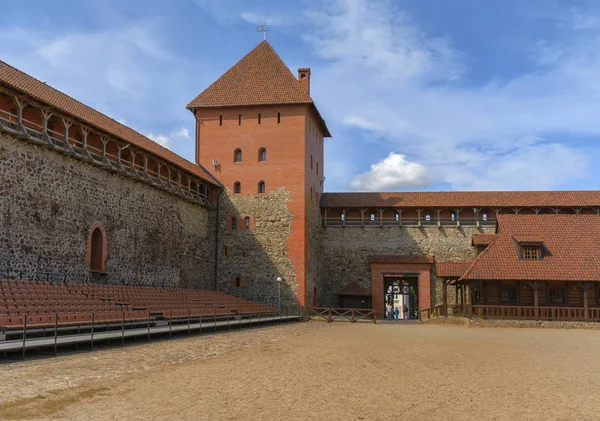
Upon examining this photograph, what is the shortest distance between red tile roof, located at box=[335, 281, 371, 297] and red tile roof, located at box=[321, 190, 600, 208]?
14.9ft

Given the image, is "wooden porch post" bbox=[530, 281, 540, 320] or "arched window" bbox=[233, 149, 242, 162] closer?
"wooden porch post" bbox=[530, 281, 540, 320]

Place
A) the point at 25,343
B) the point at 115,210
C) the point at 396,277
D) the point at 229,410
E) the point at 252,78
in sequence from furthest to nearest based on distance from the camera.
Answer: the point at 396,277 → the point at 252,78 → the point at 115,210 → the point at 25,343 → the point at 229,410

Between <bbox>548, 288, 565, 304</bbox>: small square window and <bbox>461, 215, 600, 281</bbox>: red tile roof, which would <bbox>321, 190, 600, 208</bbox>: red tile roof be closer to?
<bbox>461, 215, 600, 281</bbox>: red tile roof

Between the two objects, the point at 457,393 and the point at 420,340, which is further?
the point at 420,340

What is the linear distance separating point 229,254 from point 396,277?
1035cm

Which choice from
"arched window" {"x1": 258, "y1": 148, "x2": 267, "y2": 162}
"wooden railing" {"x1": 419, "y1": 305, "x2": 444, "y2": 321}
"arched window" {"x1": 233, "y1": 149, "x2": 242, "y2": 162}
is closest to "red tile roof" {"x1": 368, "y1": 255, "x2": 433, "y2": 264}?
"wooden railing" {"x1": 419, "y1": 305, "x2": 444, "y2": 321}

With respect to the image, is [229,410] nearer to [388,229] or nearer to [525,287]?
[525,287]

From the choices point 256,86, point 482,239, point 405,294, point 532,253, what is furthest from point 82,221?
point 405,294

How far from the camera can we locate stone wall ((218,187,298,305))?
28.4 metres

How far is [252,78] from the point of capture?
101 ft

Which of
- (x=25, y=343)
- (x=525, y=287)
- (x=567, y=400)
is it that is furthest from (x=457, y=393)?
(x=525, y=287)

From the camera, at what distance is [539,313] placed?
79.5 feet

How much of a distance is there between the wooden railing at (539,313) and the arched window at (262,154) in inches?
516

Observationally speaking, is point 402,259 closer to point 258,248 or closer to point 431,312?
point 431,312
